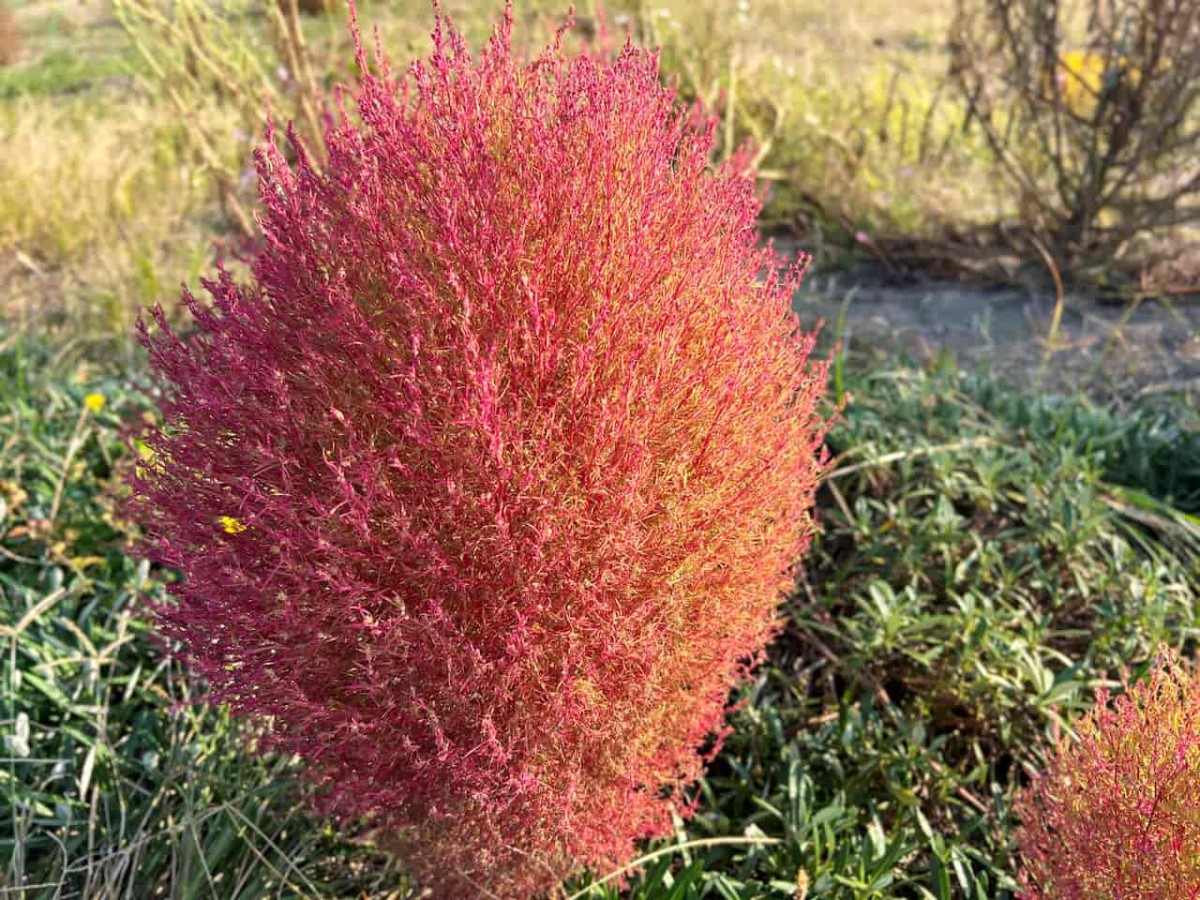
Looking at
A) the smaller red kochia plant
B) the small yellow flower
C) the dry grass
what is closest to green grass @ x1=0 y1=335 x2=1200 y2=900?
the smaller red kochia plant

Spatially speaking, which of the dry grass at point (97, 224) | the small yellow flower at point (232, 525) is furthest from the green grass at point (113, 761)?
the dry grass at point (97, 224)

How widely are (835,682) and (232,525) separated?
1.49m

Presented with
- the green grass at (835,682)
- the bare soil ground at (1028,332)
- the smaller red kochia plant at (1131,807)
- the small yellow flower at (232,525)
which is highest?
the small yellow flower at (232,525)

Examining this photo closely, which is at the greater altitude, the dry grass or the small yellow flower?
the small yellow flower

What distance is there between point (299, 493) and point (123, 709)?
1220mm

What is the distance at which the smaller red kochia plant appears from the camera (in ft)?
3.44

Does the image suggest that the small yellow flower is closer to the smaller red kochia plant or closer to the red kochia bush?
the red kochia bush

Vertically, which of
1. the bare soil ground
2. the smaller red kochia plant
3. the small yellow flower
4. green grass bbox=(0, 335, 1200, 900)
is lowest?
the bare soil ground

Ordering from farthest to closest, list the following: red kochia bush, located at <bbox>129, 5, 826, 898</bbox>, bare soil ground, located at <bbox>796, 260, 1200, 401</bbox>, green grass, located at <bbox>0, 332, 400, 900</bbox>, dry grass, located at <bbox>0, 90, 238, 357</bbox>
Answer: dry grass, located at <bbox>0, 90, 238, 357</bbox>, bare soil ground, located at <bbox>796, 260, 1200, 401</bbox>, green grass, located at <bbox>0, 332, 400, 900</bbox>, red kochia bush, located at <bbox>129, 5, 826, 898</bbox>

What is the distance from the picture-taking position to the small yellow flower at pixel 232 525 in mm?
1030

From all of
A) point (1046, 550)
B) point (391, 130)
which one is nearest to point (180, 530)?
point (391, 130)

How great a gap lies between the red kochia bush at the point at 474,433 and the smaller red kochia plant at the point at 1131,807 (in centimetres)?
56

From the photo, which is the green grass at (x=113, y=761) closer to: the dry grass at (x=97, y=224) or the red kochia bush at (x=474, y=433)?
the red kochia bush at (x=474, y=433)

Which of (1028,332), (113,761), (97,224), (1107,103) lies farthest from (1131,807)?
(97,224)
